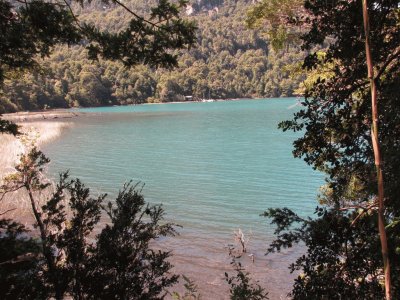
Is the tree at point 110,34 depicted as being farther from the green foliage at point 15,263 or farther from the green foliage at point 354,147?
the green foliage at point 15,263

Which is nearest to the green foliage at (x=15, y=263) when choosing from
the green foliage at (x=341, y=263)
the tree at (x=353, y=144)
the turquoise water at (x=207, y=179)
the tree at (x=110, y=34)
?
the tree at (x=110, y=34)

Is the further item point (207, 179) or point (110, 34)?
point (207, 179)

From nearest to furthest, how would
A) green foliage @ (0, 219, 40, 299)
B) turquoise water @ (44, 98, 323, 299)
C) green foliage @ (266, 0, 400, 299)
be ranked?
1. green foliage @ (266, 0, 400, 299)
2. green foliage @ (0, 219, 40, 299)
3. turquoise water @ (44, 98, 323, 299)

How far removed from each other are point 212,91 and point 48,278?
183528 mm

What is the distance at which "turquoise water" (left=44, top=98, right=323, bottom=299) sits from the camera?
15.8 metres

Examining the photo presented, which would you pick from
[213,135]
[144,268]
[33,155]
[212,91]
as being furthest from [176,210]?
[212,91]

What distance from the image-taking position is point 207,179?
2936 cm

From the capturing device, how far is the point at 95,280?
5.27m

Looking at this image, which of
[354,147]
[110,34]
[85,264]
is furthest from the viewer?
[110,34]

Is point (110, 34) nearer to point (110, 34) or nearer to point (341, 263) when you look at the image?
point (110, 34)

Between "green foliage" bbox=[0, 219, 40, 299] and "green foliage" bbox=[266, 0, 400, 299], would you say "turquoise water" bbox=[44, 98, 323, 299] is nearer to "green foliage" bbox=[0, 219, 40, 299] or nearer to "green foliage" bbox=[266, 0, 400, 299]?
"green foliage" bbox=[266, 0, 400, 299]

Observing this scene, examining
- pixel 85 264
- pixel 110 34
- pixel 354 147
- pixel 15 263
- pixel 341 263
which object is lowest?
pixel 85 264

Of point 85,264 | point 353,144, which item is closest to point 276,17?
point 353,144

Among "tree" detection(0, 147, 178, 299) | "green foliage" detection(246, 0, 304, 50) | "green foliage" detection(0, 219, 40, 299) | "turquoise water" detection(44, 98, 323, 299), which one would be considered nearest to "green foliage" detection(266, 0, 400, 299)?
"tree" detection(0, 147, 178, 299)
